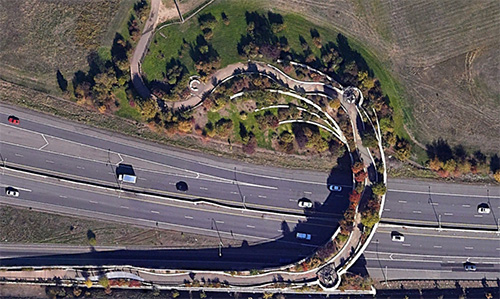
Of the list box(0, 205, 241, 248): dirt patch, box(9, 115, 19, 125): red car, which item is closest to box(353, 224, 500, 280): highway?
box(0, 205, 241, 248): dirt patch

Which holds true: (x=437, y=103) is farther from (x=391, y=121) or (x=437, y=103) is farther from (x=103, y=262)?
(x=103, y=262)

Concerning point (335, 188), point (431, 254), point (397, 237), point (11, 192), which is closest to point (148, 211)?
point (11, 192)

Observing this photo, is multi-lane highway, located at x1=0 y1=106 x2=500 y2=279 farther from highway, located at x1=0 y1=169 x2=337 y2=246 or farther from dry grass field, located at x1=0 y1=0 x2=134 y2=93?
dry grass field, located at x1=0 y1=0 x2=134 y2=93

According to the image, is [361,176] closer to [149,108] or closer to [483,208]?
[483,208]

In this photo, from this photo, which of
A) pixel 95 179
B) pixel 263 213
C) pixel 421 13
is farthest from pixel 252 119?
pixel 421 13

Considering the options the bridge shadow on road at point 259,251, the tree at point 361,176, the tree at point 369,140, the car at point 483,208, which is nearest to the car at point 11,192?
the bridge shadow on road at point 259,251

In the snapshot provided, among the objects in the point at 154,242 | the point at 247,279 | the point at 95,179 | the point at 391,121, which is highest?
the point at 391,121
